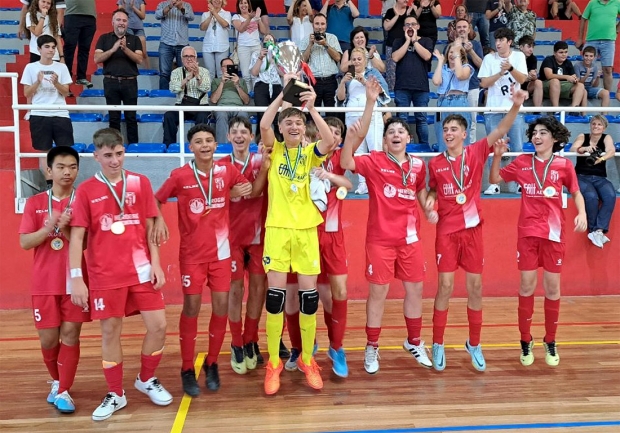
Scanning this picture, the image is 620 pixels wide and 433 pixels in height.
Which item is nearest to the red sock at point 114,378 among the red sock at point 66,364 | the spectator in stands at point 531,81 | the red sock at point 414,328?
the red sock at point 66,364

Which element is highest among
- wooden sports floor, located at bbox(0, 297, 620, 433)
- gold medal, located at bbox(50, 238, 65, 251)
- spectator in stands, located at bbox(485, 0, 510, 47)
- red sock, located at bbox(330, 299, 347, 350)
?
spectator in stands, located at bbox(485, 0, 510, 47)

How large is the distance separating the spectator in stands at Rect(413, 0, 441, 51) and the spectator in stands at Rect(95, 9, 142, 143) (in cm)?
438

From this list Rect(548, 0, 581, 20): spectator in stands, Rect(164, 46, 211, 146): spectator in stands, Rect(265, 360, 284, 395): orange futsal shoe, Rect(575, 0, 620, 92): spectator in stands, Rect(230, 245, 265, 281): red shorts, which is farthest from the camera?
Rect(548, 0, 581, 20): spectator in stands

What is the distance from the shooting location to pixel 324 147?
457 centimetres

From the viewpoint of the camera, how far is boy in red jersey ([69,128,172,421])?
4172mm

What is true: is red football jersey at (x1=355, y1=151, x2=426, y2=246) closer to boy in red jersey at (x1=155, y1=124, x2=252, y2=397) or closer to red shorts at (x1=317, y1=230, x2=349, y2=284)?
red shorts at (x1=317, y1=230, x2=349, y2=284)

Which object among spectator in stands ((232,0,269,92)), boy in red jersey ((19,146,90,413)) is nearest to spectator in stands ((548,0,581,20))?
spectator in stands ((232,0,269,92))

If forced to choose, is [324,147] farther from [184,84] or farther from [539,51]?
[539,51]

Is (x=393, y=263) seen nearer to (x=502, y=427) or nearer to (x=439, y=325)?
(x=439, y=325)

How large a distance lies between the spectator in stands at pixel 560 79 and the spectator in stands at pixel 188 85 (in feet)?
17.0

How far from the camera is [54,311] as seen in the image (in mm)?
4402

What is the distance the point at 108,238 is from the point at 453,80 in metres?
5.60

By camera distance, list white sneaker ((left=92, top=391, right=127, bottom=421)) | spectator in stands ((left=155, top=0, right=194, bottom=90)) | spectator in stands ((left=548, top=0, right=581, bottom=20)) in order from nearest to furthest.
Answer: white sneaker ((left=92, top=391, right=127, bottom=421))
spectator in stands ((left=155, top=0, right=194, bottom=90))
spectator in stands ((left=548, top=0, right=581, bottom=20))

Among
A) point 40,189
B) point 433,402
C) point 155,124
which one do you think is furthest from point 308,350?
point 155,124
